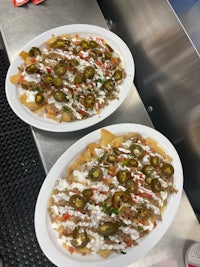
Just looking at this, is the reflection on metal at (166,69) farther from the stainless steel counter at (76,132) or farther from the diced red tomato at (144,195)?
the diced red tomato at (144,195)

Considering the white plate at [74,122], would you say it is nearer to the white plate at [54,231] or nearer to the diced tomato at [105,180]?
the white plate at [54,231]

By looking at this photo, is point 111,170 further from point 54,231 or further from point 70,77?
point 70,77

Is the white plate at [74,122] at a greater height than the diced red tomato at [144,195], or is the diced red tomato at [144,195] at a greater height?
the white plate at [74,122]

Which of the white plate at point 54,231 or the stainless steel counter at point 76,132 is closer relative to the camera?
the white plate at point 54,231

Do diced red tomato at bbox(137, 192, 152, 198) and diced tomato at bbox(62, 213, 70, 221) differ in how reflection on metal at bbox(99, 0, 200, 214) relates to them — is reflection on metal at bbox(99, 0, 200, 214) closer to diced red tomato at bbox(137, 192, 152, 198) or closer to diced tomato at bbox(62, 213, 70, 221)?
diced red tomato at bbox(137, 192, 152, 198)

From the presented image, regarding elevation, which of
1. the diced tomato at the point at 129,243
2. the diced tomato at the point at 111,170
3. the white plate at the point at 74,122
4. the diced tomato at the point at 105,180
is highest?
the white plate at the point at 74,122

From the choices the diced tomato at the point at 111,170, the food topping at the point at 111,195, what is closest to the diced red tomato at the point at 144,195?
the food topping at the point at 111,195

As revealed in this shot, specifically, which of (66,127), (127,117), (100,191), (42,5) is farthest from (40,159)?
(42,5)

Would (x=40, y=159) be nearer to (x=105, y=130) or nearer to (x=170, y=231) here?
(x=105, y=130)
